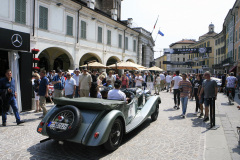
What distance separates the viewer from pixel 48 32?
15.9 m

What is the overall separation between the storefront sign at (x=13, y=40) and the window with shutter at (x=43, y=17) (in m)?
7.88

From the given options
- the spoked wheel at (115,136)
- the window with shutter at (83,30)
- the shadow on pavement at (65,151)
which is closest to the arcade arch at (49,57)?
the window with shutter at (83,30)

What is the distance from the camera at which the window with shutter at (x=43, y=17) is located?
1512 cm

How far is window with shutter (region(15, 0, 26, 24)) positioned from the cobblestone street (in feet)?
32.0

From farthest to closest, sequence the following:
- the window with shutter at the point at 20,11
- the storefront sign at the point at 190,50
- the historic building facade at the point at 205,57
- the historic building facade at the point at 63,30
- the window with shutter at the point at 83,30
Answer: the historic building facade at the point at 205,57
the storefront sign at the point at 190,50
the window with shutter at the point at 83,30
the historic building facade at the point at 63,30
the window with shutter at the point at 20,11

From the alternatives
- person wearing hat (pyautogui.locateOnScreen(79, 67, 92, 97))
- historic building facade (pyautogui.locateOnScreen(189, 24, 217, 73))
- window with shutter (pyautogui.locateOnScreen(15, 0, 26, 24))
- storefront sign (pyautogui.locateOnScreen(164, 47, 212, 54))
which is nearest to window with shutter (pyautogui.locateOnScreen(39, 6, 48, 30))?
window with shutter (pyautogui.locateOnScreen(15, 0, 26, 24))

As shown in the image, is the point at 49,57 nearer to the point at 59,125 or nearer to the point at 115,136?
the point at 59,125

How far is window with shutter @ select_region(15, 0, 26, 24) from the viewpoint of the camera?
13406 millimetres

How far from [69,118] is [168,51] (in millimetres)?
38026

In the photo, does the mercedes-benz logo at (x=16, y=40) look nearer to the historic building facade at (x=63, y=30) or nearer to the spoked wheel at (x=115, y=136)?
the historic building facade at (x=63, y=30)

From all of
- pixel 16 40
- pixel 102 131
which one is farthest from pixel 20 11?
pixel 102 131

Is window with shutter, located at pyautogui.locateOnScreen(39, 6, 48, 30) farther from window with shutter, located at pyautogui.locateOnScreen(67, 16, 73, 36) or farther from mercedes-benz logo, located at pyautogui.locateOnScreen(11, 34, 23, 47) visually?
mercedes-benz logo, located at pyautogui.locateOnScreen(11, 34, 23, 47)

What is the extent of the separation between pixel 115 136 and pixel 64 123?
111 cm

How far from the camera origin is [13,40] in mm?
7512
